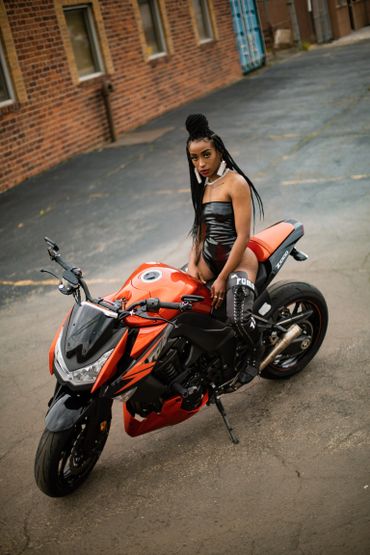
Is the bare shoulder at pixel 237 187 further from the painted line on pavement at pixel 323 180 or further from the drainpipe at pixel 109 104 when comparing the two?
the drainpipe at pixel 109 104

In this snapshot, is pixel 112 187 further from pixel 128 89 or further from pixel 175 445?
pixel 175 445

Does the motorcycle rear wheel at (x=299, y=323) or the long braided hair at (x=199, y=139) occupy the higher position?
the long braided hair at (x=199, y=139)

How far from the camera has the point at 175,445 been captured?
399cm

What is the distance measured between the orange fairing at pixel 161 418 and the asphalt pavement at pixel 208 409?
0.26 metres

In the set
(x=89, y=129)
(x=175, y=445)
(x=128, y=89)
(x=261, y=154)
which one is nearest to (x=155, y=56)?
(x=128, y=89)

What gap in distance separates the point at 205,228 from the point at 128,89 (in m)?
11.7

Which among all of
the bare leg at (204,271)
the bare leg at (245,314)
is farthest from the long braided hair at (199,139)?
the bare leg at (245,314)

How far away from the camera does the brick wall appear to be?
464 inches

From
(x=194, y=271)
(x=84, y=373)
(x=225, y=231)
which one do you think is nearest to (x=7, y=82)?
(x=194, y=271)

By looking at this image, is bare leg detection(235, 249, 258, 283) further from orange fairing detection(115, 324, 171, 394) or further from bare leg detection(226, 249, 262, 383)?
orange fairing detection(115, 324, 171, 394)

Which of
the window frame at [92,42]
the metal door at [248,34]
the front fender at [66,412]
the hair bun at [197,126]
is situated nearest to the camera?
the front fender at [66,412]

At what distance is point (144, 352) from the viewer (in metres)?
3.48

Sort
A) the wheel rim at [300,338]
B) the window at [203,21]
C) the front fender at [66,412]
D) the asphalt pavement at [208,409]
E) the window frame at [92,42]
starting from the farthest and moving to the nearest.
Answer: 1. the window at [203,21]
2. the window frame at [92,42]
3. the wheel rim at [300,338]
4. the front fender at [66,412]
5. the asphalt pavement at [208,409]

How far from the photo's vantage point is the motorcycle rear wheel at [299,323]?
4211mm
